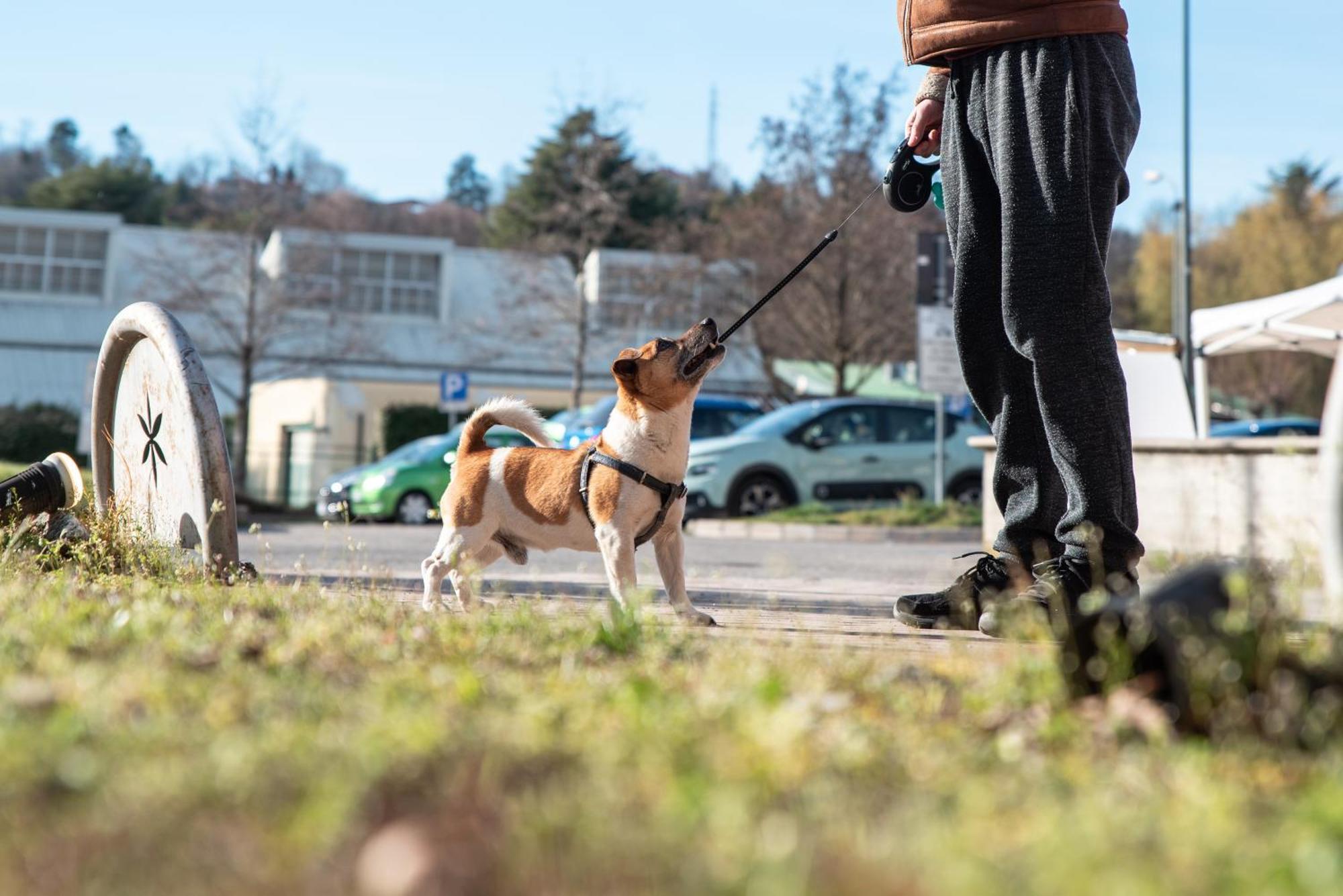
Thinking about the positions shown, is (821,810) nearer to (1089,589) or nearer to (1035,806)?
(1035,806)

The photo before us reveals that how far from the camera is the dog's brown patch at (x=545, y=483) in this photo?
501 cm

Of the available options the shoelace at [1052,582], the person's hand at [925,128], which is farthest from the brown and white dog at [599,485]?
the shoelace at [1052,582]

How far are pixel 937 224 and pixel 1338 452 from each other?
3229 cm

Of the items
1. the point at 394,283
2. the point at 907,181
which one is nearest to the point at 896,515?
the point at 907,181

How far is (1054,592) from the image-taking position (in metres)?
3.63

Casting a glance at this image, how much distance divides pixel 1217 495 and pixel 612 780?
900 centimetres

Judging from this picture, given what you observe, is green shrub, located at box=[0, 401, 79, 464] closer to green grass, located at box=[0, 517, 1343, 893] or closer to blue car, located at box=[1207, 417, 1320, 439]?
blue car, located at box=[1207, 417, 1320, 439]

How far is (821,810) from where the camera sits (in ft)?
5.67

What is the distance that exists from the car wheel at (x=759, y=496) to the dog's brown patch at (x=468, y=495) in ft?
42.0

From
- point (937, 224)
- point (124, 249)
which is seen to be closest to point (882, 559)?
point (937, 224)

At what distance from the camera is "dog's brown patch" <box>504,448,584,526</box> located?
501cm

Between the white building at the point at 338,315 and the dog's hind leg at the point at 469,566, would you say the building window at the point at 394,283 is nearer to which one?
the white building at the point at 338,315

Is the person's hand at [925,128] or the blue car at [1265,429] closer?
the person's hand at [925,128]

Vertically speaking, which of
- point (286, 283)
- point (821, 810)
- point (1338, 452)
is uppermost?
point (286, 283)
